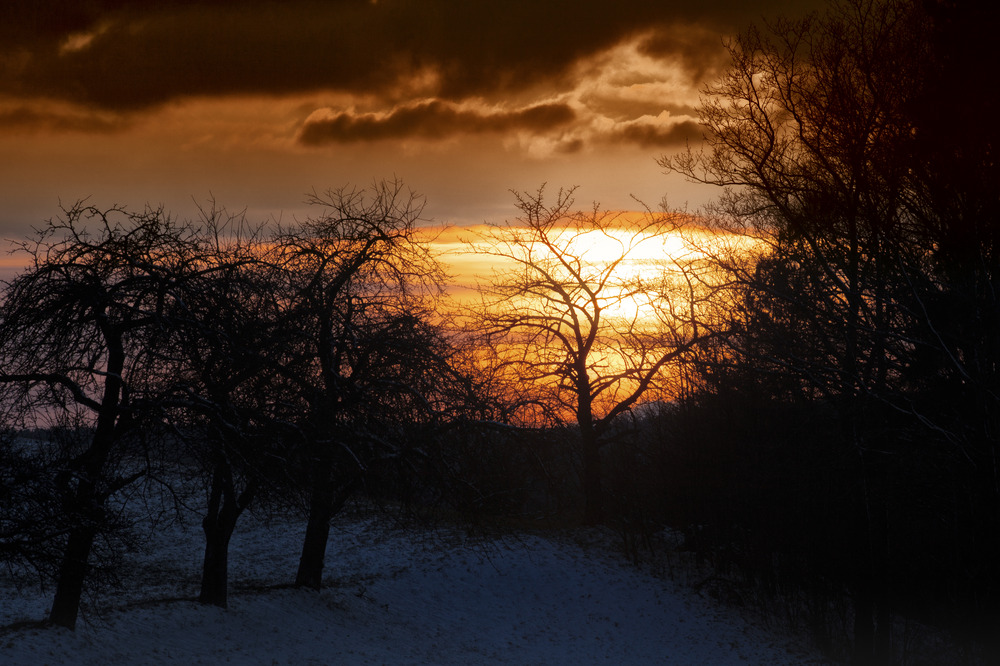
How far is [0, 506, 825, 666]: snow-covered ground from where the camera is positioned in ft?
44.7

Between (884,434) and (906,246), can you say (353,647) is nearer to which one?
(884,434)

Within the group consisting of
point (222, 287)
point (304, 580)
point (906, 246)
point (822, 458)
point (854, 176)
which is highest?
point (854, 176)

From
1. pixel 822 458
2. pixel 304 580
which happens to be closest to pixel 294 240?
pixel 304 580

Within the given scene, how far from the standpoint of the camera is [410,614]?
1898 cm

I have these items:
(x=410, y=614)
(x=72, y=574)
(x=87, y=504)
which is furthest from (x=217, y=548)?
(x=410, y=614)

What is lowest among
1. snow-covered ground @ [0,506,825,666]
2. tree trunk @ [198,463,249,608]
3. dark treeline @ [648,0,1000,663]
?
snow-covered ground @ [0,506,825,666]

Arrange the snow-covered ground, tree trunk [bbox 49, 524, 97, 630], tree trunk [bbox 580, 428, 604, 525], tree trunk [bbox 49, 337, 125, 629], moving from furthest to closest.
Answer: tree trunk [bbox 580, 428, 604, 525], the snow-covered ground, tree trunk [bbox 49, 524, 97, 630], tree trunk [bbox 49, 337, 125, 629]

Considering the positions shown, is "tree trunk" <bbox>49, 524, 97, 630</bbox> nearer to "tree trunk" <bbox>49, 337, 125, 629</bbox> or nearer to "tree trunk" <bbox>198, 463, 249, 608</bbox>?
"tree trunk" <bbox>49, 337, 125, 629</bbox>

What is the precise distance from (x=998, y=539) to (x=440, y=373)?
10214mm

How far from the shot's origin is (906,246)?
15375mm

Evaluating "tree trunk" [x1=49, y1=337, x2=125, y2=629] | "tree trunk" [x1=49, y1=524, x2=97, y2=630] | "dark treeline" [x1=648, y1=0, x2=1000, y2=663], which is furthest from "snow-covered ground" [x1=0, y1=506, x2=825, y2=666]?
"dark treeline" [x1=648, y1=0, x2=1000, y2=663]

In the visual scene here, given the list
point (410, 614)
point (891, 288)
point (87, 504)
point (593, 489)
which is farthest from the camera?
point (593, 489)

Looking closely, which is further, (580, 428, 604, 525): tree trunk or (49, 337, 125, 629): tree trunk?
(580, 428, 604, 525): tree trunk

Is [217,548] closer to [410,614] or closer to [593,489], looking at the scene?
[410,614]
